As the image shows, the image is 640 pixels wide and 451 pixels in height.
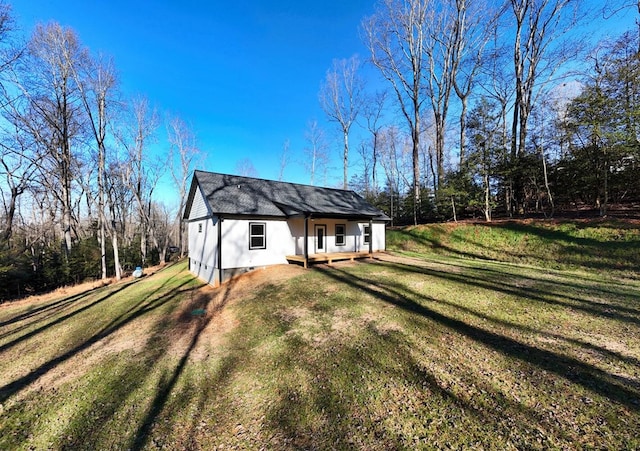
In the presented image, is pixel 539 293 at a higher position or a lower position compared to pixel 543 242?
lower

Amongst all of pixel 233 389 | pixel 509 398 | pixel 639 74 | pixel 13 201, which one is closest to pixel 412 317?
pixel 509 398

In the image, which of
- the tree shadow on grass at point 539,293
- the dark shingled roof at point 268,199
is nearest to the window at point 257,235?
the dark shingled roof at point 268,199

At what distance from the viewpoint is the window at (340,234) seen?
13.7 m

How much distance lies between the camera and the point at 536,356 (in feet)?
12.5

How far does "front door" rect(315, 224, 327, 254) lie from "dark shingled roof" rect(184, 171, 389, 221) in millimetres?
969

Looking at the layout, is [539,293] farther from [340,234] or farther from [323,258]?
[340,234]

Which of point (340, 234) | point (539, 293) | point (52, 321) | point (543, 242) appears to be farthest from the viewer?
point (340, 234)

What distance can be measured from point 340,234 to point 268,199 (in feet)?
14.6

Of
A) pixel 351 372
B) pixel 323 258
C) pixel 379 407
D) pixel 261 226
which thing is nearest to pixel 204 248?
pixel 261 226

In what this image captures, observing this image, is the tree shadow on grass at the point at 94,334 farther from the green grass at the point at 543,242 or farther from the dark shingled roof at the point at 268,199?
the green grass at the point at 543,242

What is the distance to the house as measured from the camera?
34.2ft

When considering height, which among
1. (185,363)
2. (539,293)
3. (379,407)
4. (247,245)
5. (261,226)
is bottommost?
(185,363)

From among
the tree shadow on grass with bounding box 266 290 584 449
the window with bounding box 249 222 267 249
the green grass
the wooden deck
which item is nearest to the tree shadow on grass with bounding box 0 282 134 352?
the window with bounding box 249 222 267 249

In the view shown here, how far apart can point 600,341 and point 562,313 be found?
3.89ft
